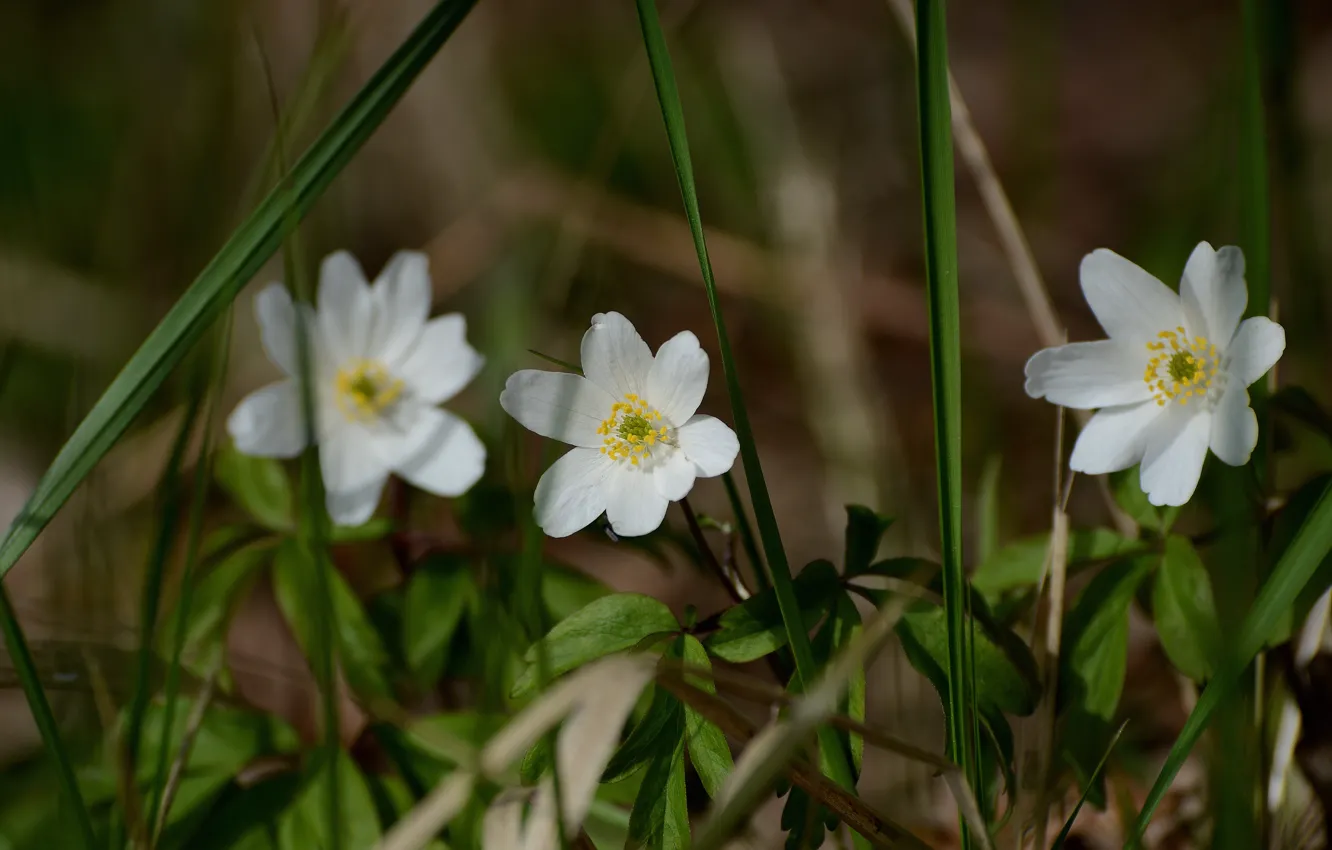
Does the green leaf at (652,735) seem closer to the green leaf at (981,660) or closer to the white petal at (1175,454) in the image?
the green leaf at (981,660)

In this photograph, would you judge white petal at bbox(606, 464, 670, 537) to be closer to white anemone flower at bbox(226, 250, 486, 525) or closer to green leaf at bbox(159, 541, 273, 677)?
white anemone flower at bbox(226, 250, 486, 525)

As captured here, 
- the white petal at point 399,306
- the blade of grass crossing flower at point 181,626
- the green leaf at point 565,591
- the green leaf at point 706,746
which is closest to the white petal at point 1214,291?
the green leaf at point 706,746

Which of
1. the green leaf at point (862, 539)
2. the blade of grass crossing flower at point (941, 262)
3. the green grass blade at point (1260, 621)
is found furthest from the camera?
the green leaf at point (862, 539)

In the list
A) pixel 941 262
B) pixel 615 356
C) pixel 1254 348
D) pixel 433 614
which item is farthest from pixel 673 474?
pixel 1254 348

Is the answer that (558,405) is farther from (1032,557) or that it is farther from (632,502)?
(1032,557)

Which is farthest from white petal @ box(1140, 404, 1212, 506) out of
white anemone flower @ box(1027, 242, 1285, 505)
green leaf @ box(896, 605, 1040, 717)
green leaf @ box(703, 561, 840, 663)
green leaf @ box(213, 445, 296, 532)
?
green leaf @ box(213, 445, 296, 532)

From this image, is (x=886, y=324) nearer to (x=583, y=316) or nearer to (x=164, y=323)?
(x=583, y=316)

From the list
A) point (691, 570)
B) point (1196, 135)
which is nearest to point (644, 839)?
point (691, 570)
